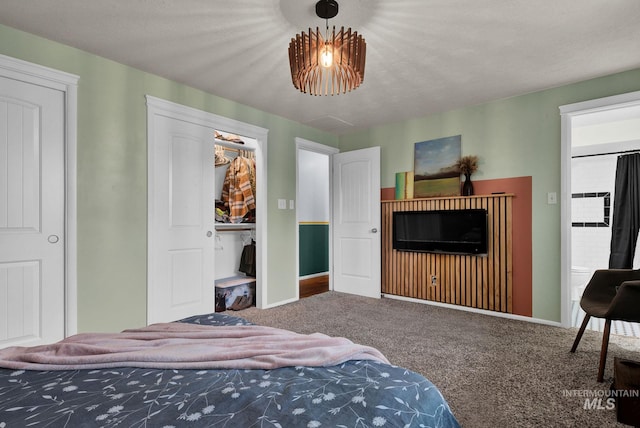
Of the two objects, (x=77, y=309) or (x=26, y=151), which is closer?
(x=26, y=151)

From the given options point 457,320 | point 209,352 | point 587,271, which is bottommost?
point 457,320

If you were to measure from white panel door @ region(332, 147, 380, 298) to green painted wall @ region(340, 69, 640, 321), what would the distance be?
1.17 metres

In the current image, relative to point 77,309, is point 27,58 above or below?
above

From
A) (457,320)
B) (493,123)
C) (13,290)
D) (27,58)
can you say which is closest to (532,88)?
(493,123)

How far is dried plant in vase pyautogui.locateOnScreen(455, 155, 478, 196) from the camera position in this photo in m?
3.79

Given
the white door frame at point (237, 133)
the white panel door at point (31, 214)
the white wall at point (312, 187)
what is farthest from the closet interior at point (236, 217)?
the white wall at point (312, 187)

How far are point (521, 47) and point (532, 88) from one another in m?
1.01

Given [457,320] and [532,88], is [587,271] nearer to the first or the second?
[457,320]

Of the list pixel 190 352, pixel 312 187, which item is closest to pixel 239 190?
pixel 312 187

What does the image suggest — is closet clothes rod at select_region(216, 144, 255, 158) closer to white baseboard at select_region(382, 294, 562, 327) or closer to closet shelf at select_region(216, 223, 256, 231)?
closet shelf at select_region(216, 223, 256, 231)

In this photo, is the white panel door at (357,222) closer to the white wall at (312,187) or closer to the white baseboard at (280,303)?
the white baseboard at (280,303)

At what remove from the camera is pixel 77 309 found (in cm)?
254

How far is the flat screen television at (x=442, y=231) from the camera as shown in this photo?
3.69 meters

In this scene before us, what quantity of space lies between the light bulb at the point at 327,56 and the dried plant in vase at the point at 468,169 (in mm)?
2513
